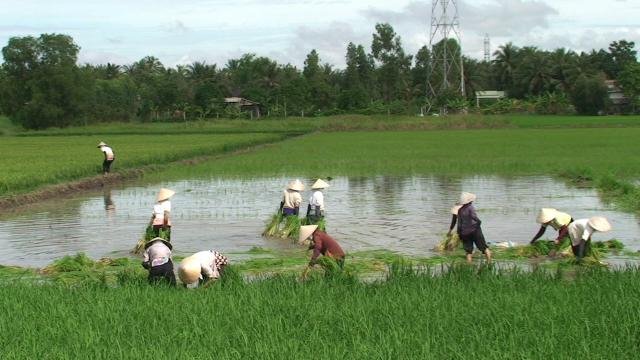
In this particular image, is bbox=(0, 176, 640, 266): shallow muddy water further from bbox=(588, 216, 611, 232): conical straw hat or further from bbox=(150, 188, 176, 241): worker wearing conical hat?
bbox=(588, 216, 611, 232): conical straw hat

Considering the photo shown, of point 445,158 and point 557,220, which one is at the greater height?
point 557,220

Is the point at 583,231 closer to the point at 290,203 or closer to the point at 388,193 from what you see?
the point at 290,203

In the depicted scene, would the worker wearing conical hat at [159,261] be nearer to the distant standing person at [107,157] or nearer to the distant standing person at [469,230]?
the distant standing person at [469,230]

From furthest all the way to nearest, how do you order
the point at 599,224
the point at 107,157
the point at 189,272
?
the point at 107,157 < the point at 599,224 < the point at 189,272

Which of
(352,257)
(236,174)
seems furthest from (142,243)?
(236,174)

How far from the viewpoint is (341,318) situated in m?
6.89

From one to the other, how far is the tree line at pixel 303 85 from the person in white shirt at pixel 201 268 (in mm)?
69618

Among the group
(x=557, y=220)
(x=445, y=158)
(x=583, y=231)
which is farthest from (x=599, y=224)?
(x=445, y=158)

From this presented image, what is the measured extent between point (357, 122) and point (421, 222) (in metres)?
53.5

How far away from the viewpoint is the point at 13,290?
28.1 ft

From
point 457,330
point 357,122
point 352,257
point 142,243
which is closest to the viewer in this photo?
point 457,330

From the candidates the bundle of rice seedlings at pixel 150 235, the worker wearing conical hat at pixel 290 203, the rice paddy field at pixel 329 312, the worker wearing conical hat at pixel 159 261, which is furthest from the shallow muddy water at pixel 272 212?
the worker wearing conical hat at pixel 159 261

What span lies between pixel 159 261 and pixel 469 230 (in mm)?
4283

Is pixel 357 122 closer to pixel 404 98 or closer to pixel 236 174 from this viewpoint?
pixel 404 98
